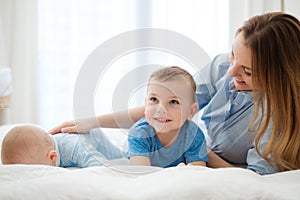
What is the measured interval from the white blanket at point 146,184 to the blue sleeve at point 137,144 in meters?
0.22

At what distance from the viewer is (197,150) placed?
1.37 meters

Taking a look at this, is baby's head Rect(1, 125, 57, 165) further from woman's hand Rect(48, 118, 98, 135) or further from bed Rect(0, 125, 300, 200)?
bed Rect(0, 125, 300, 200)

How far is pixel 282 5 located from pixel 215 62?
152 cm

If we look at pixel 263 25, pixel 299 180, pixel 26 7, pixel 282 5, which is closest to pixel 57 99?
pixel 26 7

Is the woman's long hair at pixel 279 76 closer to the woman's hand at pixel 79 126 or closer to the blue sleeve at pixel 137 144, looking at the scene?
the blue sleeve at pixel 137 144

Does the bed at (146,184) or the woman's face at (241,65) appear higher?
the woman's face at (241,65)

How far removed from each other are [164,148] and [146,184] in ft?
1.00

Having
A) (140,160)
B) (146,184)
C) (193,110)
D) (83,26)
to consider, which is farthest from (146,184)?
(83,26)

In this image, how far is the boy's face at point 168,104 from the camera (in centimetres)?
126

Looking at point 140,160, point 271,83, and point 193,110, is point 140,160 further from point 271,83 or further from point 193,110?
point 271,83

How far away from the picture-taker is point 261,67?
50.0 inches

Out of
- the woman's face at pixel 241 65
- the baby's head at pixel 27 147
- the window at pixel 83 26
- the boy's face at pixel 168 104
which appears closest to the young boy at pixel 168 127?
the boy's face at pixel 168 104

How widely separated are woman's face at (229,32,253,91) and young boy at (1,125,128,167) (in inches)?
15.1

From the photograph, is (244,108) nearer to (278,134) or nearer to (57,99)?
(278,134)
